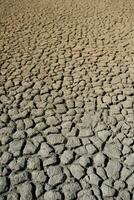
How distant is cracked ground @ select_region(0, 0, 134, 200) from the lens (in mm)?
2979

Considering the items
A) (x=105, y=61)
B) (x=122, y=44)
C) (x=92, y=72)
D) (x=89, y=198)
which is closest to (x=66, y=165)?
(x=89, y=198)

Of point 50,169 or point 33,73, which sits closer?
point 50,169

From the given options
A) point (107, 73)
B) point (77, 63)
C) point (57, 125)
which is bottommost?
point (57, 125)

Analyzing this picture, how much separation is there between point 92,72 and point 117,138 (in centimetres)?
152

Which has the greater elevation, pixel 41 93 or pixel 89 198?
pixel 41 93

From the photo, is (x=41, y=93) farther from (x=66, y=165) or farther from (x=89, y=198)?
(x=89, y=198)

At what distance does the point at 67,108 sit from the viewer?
13.0 ft

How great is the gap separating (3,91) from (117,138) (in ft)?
5.75

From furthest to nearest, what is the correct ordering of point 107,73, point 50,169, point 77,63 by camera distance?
point 77,63 → point 107,73 → point 50,169

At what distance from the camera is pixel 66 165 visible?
10.3 feet

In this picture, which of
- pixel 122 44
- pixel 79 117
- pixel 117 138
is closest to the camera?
pixel 117 138

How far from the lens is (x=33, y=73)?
4.73 meters

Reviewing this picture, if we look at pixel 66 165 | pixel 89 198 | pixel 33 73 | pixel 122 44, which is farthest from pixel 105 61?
pixel 89 198

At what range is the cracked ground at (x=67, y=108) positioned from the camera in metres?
2.98
